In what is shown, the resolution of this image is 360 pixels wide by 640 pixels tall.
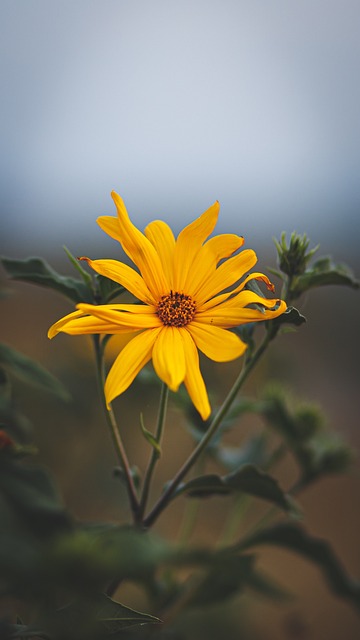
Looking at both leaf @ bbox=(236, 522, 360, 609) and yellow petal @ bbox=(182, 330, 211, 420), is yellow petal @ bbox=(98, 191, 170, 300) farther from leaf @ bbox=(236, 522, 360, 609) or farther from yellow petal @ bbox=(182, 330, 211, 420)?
leaf @ bbox=(236, 522, 360, 609)

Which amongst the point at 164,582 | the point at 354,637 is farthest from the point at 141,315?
the point at 354,637

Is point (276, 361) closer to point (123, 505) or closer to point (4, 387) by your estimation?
point (123, 505)

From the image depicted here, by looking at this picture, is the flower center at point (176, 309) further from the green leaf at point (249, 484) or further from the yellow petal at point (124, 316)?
the green leaf at point (249, 484)

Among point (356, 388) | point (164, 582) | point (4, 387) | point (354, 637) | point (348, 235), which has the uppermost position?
point (348, 235)

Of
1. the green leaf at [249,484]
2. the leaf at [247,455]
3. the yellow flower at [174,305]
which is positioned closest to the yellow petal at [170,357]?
the yellow flower at [174,305]

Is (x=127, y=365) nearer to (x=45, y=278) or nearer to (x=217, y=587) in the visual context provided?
(x=45, y=278)
